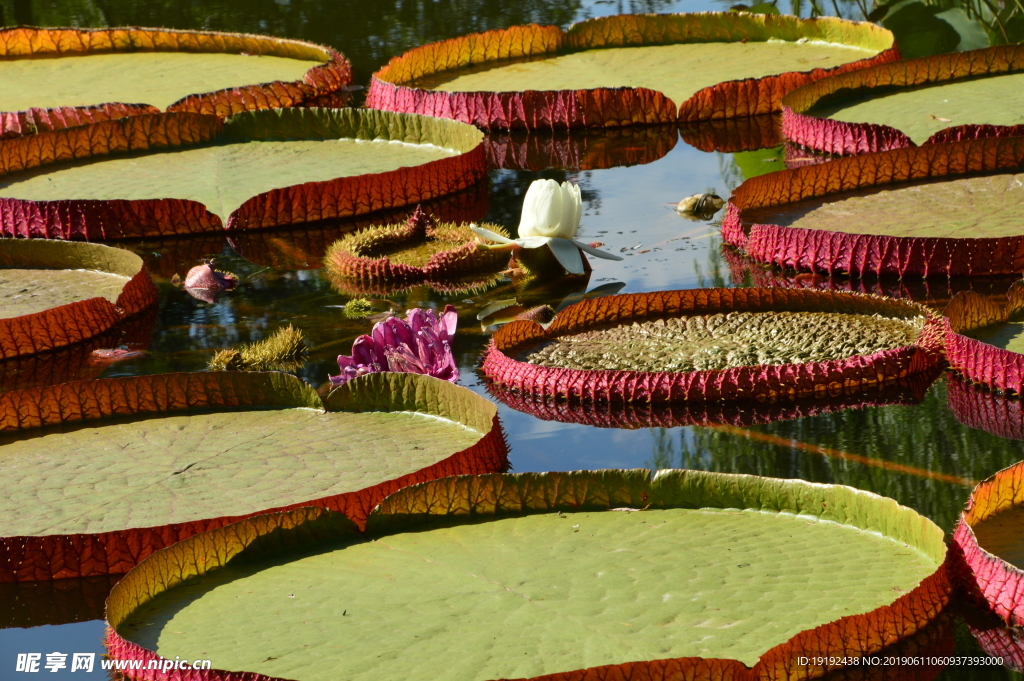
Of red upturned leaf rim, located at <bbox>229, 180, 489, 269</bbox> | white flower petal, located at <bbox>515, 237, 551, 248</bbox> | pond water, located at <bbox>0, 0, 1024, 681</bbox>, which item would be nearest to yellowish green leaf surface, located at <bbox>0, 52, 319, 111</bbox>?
pond water, located at <bbox>0, 0, 1024, 681</bbox>

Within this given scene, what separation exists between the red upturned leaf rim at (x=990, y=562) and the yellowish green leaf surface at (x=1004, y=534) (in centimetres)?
1

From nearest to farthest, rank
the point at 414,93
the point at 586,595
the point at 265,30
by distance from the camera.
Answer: the point at 586,595 → the point at 414,93 → the point at 265,30

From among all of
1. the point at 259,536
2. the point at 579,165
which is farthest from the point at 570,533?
the point at 579,165

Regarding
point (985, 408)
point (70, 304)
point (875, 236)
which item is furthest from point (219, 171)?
point (985, 408)

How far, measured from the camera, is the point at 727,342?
12.2ft

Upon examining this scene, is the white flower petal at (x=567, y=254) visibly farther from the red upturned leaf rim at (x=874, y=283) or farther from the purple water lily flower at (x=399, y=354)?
the purple water lily flower at (x=399, y=354)

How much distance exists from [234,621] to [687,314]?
1.94m

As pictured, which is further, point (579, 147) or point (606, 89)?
point (606, 89)

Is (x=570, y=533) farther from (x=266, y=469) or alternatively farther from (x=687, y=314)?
(x=687, y=314)

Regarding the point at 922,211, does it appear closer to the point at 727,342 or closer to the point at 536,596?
the point at 727,342

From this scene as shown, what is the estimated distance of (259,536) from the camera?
2664 millimetres

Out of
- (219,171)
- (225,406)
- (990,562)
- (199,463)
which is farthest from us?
(219,171)

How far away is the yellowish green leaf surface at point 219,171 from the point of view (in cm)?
596

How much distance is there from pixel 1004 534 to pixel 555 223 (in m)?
2.39
